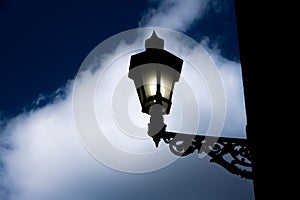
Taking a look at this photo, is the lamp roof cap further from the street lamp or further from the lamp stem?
the lamp stem

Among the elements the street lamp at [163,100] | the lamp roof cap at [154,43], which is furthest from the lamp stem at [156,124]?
the lamp roof cap at [154,43]

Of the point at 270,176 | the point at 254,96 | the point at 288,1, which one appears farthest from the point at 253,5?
the point at 270,176

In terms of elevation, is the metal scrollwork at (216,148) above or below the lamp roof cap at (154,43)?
below

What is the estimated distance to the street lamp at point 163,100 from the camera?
416 centimetres

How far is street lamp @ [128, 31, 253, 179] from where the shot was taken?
164 inches

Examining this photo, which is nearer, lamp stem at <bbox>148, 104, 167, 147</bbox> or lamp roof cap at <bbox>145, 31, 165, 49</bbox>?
lamp stem at <bbox>148, 104, 167, 147</bbox>

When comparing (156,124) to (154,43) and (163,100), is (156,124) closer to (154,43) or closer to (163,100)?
(163,100)

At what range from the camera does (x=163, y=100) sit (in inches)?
177

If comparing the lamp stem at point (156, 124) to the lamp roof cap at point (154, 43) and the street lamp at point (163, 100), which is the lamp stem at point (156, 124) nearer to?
the street lamp at point (163, 100)

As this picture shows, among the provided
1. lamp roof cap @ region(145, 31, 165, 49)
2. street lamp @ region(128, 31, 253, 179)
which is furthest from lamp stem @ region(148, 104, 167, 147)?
lamp roof cap @ region(145, 31, 165, 49)

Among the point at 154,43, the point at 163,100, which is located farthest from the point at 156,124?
the point at 154,43

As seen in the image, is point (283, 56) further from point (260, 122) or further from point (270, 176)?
point (270, 176)

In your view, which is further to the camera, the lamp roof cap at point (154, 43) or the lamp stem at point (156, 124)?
the lamp roof cap at point (154, 43)

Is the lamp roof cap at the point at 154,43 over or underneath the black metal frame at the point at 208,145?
over
